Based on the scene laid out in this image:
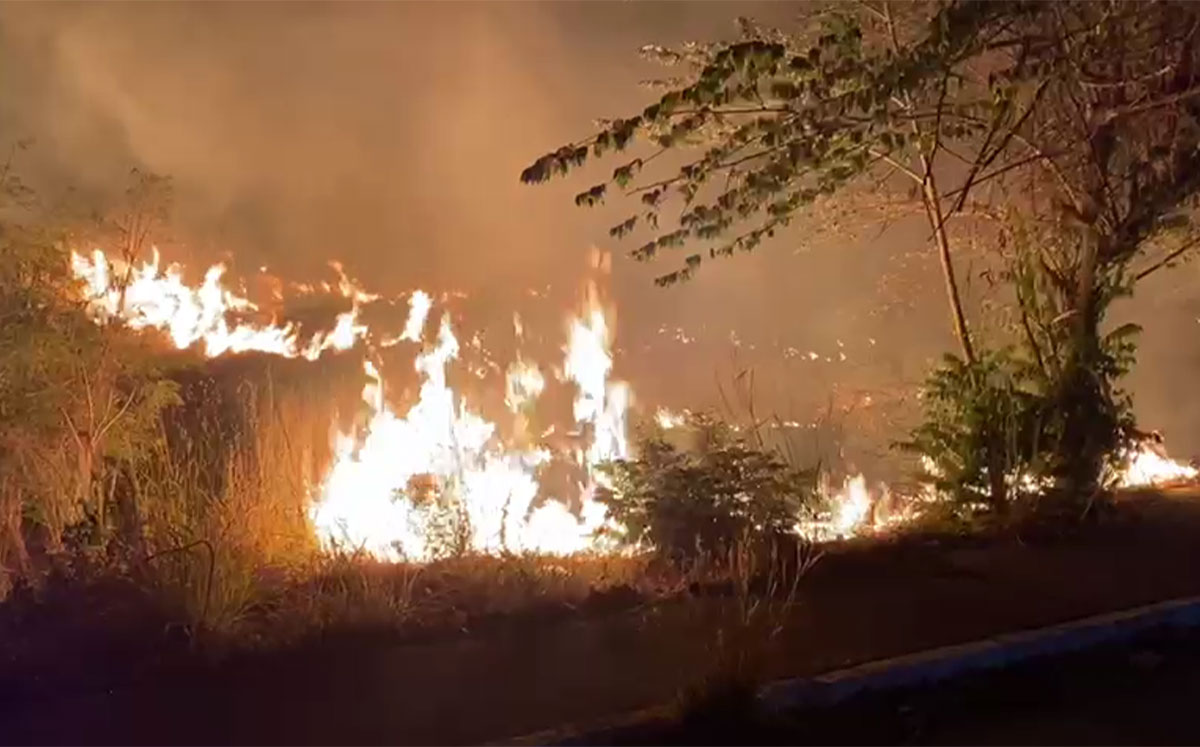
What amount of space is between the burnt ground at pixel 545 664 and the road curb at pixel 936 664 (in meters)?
0.19

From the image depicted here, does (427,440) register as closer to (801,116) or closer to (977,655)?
(801,116)

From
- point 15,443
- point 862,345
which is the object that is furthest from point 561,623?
point 862,345

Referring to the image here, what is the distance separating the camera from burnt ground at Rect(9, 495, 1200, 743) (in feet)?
18.4

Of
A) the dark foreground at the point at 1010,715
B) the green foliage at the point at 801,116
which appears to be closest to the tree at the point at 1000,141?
the green foliage at the point at 801,116

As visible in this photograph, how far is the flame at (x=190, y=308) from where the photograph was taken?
11.2 meters

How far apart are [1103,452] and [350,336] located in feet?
35.5

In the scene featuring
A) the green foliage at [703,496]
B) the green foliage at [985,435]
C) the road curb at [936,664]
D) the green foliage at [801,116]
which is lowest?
the road curb at [936,664]

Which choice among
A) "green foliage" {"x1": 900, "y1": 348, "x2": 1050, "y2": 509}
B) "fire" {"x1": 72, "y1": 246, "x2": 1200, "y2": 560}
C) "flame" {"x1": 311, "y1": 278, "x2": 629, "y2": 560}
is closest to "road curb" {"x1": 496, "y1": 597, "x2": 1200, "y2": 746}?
"fire" {"x1": 72, "y1": 246, "x2": 1200, "y2": 560}

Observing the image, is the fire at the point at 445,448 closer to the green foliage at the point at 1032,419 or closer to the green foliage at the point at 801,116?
the green foliage at the point at 1032,419

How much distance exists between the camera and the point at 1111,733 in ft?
18.8

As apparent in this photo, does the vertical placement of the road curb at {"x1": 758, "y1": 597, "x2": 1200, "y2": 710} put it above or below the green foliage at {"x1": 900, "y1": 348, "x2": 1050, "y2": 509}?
below

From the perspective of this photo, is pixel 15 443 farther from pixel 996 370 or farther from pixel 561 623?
pixel 996 370

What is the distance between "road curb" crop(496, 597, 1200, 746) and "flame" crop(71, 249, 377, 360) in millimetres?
7421

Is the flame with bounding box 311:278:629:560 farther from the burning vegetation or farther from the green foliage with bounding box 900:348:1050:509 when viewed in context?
the green foliage with bounding box 900:348:1050:509
